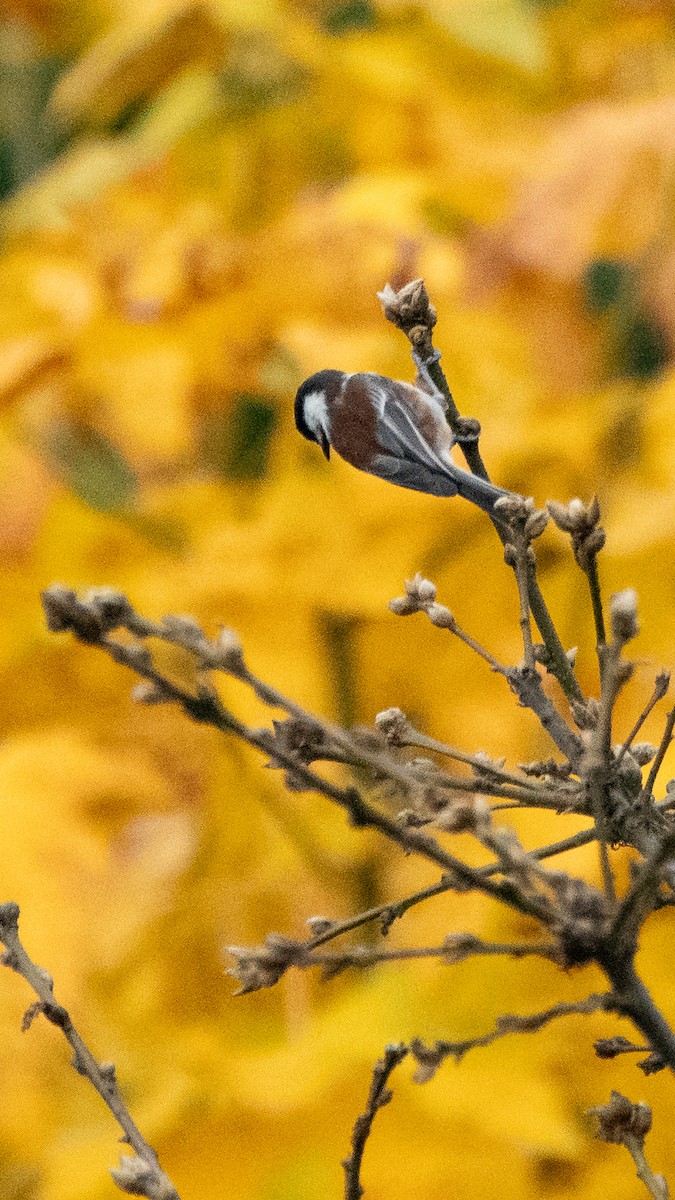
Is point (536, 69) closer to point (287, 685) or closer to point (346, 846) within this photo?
point (287, 685)

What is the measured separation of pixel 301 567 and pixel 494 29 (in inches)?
30.1

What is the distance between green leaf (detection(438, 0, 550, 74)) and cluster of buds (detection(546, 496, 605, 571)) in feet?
4.00

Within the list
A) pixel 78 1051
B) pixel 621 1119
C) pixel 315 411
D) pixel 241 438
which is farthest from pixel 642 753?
pixel 241 438

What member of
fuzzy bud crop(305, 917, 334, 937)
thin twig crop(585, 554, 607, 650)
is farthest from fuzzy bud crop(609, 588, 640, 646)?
fuzzy bud crop(305, 917, 334, 937)

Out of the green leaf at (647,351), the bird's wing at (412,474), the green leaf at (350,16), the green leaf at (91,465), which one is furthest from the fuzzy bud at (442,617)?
the green leaf at (350,16)

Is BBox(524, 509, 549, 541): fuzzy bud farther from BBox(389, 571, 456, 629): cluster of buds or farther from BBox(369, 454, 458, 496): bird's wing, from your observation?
BBox(369, 454, 458, 496): bird's wing

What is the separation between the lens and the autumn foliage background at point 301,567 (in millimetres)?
890

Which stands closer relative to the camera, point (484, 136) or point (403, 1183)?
point (403, 1183)

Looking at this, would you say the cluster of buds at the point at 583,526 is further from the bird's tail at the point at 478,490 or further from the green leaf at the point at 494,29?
the green leaf at the point at 494,29

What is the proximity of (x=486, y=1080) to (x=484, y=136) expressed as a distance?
3.43 feet

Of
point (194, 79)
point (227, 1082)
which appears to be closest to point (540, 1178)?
point (227, 1082)

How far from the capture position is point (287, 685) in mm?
1177

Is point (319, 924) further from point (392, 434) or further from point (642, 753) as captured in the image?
point (392, 434)

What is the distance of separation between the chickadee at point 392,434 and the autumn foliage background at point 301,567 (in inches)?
11.7
